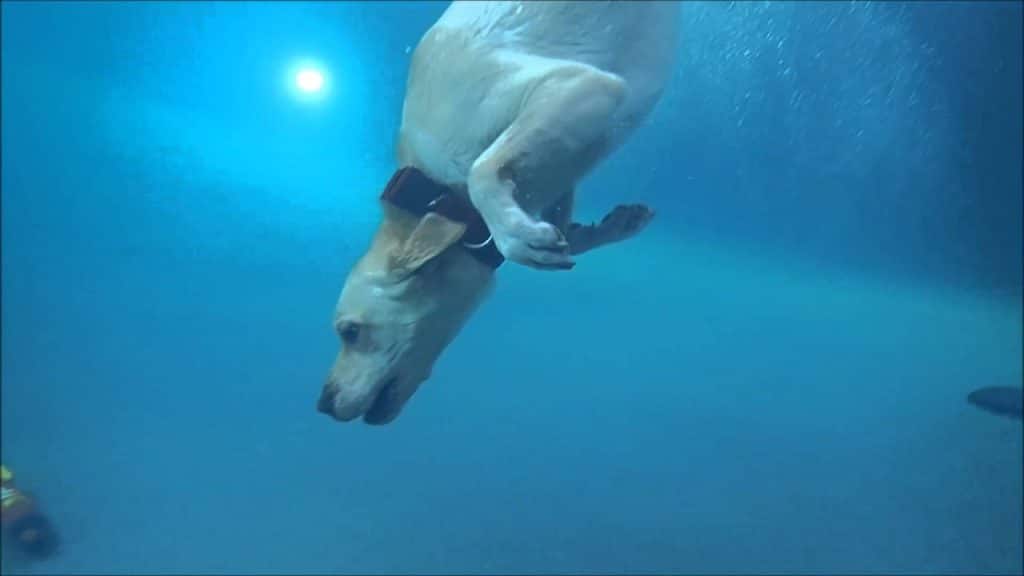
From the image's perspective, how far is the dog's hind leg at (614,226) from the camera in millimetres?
1565

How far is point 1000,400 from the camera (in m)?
3.41

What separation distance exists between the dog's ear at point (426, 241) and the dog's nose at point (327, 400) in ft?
0.74

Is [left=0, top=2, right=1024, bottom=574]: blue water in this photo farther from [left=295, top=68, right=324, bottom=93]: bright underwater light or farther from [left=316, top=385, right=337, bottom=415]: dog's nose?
[left=316, top=385, right=337, bottom=415]: dog's nose

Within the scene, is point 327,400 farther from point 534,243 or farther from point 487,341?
point 487,341

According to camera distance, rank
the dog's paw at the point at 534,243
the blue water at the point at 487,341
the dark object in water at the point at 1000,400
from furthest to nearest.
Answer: the dark object in water at the point at 1000,400 → the blue water at the point at 487,341 → the dog's paw at the point at 534,243

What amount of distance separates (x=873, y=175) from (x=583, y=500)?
1.51 metres

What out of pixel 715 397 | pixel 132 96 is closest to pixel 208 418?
pixel 132 96

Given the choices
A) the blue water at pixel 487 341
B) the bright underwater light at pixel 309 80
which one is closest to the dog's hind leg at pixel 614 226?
the blue water at pixel 487 341

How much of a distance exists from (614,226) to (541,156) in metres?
0.36

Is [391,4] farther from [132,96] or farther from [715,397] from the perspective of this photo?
[715,397]

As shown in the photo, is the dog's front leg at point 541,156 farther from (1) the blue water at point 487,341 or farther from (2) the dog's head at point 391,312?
(1) the blue water at point 487,341

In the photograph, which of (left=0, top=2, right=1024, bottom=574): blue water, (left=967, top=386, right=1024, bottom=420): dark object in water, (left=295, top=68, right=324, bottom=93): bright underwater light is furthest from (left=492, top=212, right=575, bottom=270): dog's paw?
(left=967, top=386, right=1024, bottom=420): dark object in water

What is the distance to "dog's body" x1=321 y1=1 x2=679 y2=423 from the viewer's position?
4.18 feet

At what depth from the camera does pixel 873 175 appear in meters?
2.97
